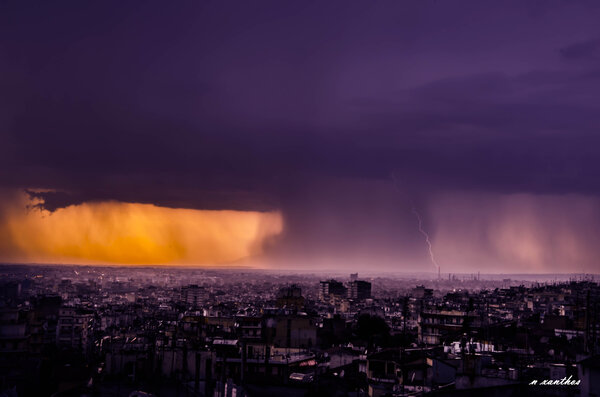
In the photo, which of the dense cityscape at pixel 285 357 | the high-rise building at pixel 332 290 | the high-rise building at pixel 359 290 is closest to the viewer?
the dense cityscape at pixel 285 357

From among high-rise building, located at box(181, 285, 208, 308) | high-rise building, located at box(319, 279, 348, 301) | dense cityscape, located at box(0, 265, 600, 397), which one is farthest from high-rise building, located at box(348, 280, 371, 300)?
dense cityscape, located at box(0, 265, 600, 397)

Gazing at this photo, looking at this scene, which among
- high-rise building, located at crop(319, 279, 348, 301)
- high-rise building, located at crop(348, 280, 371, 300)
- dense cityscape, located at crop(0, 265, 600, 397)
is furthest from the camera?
high-rise building, located at crop(348, 280, 371, 300)

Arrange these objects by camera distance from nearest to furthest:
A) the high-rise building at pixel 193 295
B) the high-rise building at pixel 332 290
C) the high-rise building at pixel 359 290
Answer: the high-rise building at pixel 193 295 < the high-rise building at pixel 332 290 < the high-rise building at pixel 359 290

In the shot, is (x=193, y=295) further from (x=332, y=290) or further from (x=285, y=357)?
(x=285, y=357)

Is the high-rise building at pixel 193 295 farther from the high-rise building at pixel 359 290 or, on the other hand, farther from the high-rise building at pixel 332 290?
the high-rise building at pixel 359 290

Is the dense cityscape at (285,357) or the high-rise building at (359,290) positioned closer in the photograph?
the dense cityscape at (285,357)

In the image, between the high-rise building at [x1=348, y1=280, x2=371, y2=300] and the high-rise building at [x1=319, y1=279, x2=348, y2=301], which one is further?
the high-rise building at [x1=348, y1=280, x2=371, y2=300]

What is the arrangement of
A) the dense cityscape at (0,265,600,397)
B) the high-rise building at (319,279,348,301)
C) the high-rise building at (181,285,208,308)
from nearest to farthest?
1. the dense cityscape at (0,265,600,397)
2. the high-rise building at (181,285,208,308)
3. the high-rise building at (319,279,348,301)

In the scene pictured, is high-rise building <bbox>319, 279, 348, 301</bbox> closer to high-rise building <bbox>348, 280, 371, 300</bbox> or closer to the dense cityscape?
high-rise building <bbox>348, 280, 371, 300</bbox>

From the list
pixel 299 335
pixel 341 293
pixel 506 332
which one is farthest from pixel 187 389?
pixel 341 293

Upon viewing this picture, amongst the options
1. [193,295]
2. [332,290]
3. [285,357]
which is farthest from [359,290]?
[285,357]

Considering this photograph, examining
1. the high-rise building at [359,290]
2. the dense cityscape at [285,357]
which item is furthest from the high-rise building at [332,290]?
the dense cityscape at [285,357]

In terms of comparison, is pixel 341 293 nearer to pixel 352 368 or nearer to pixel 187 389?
pixel 352 368
